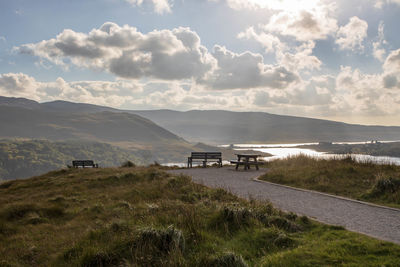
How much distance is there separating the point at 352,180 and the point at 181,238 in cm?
1024

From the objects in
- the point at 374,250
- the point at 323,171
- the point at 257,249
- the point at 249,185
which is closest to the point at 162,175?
the point at 249,185

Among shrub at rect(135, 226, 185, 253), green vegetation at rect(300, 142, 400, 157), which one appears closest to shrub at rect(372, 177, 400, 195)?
green vegetation at rect(300, 142, 400, 157)

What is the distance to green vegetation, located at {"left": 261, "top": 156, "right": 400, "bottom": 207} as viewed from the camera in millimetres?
10359

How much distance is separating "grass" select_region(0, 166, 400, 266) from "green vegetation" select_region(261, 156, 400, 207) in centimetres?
476

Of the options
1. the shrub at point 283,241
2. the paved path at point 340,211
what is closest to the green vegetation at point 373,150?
the paved path at point 340,211

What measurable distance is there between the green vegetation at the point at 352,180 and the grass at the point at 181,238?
476cm

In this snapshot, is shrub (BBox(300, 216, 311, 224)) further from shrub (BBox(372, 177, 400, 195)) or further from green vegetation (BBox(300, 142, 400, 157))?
green vegetation (BBox(300, 142, 400, 157))

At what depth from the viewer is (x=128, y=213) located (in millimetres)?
8219

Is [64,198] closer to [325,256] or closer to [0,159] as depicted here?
[325,256]

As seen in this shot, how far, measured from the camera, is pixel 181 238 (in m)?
5.55

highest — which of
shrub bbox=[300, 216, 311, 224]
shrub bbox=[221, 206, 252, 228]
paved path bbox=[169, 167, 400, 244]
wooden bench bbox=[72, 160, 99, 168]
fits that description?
shrub bbox=[221, 206, 252, 228]

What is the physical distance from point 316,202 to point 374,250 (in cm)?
462

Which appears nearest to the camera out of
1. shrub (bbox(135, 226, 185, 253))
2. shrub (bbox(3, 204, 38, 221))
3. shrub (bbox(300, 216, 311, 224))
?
shrub (bbox(135, 226, 185, 253))

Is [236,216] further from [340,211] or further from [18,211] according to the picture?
[18,211]
